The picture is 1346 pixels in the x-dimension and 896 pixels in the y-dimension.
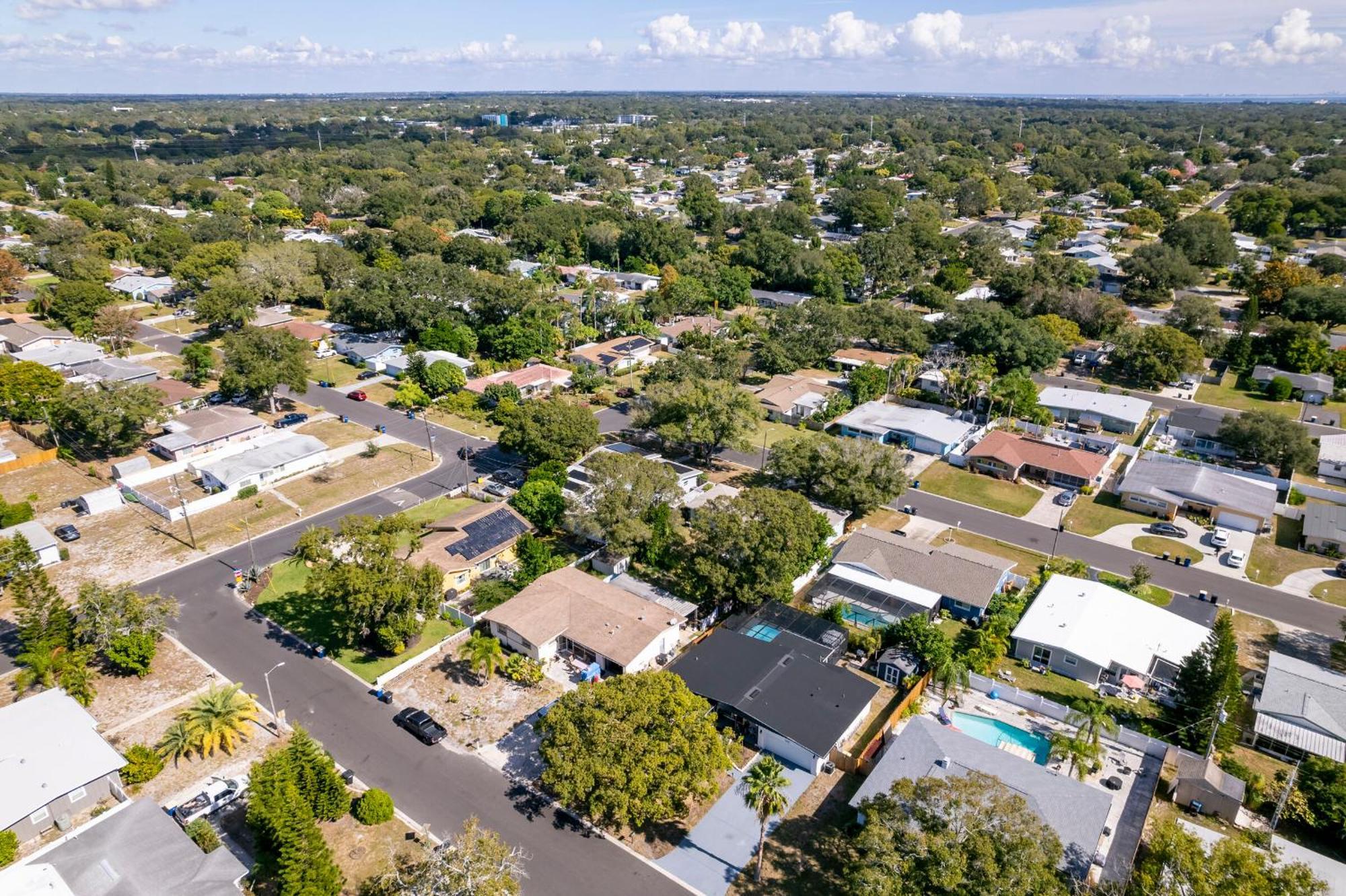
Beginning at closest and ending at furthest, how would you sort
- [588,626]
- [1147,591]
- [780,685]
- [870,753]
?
[870,753], [780,685], [588,626], [1147,591]

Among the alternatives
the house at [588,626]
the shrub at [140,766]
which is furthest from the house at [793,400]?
the shrub at [140,766]

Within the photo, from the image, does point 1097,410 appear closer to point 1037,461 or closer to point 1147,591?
point 1037,461

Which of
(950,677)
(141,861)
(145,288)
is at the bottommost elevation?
(950,677)

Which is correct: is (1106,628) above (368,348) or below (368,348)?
below

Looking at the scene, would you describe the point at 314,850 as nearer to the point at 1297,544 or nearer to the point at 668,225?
the point at 1297,544

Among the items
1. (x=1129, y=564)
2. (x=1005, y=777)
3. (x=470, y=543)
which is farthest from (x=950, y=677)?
(x=470, y=543)

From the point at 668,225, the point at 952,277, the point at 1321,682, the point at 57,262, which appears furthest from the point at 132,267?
the point at 1321,682

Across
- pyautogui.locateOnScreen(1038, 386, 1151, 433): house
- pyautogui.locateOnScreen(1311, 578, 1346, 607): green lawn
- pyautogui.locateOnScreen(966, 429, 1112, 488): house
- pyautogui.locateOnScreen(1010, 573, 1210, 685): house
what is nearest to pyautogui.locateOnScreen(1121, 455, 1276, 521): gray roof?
pyautogui.locateOnScreen(966, 429, 1112, 488): house

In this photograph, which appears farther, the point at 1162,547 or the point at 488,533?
the point at 1162,547
